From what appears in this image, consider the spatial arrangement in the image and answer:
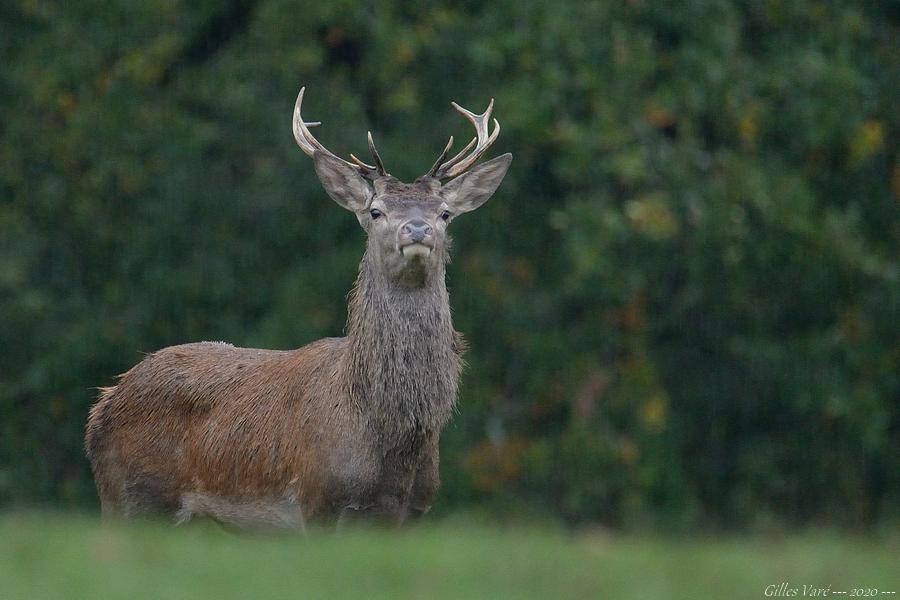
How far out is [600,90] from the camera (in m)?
15.0

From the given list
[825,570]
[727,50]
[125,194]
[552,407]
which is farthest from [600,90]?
[825,570]

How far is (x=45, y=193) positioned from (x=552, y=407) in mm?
5083

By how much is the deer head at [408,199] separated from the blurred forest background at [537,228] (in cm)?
577

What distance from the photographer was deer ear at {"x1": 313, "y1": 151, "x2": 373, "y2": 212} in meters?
8.67

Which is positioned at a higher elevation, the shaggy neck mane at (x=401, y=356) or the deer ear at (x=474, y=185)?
the deer ear at (x=474, y=185)

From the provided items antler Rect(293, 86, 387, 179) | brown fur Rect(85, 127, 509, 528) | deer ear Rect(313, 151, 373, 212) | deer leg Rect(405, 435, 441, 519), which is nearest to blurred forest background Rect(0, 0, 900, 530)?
antler Rect(293, 86, 387, 179)

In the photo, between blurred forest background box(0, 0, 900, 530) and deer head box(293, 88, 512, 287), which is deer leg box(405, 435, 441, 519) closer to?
deer head box(293, 88, 512, 287)

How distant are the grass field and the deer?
31.9 inches

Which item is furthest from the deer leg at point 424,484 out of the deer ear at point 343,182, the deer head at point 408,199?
the deer ear at point 343,182

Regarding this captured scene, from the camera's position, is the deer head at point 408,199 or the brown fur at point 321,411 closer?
the brown fur at point 321,411

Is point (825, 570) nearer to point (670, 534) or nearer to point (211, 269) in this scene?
point (670, 534)

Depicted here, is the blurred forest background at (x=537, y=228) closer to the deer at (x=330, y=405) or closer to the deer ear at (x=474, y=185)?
the deer ear at (x=474, y=185)

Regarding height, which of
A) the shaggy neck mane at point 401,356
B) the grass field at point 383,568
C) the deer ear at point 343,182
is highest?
the deer ear at point 343,182

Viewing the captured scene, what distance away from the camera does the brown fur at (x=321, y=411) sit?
785 centimetres
